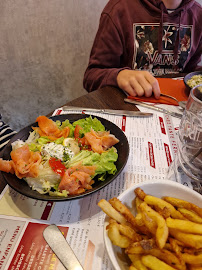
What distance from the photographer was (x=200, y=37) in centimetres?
185

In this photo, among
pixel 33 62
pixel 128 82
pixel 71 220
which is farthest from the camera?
pixel 33 62

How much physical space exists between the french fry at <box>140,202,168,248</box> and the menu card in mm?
196

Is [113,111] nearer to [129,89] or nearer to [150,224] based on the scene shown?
[129,89]

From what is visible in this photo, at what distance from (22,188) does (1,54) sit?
2.13 meters

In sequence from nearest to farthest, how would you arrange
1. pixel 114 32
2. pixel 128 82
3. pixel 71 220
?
pixel 71 220 < pixel 128 82 < pixel 114 32

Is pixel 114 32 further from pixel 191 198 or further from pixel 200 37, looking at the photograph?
pixel 191 198

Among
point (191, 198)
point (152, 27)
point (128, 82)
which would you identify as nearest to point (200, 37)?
point (152, 27)

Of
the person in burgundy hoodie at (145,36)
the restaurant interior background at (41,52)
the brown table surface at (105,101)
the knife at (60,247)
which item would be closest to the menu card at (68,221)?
the knife at (60,247)

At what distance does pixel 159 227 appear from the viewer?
1.59 feet

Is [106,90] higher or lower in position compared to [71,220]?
higher

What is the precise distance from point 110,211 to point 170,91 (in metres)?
1.08

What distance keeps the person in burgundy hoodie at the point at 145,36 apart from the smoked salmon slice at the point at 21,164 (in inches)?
33.5

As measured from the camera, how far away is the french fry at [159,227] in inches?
18.1

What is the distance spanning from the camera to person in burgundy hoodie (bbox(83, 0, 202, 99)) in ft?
5.43
